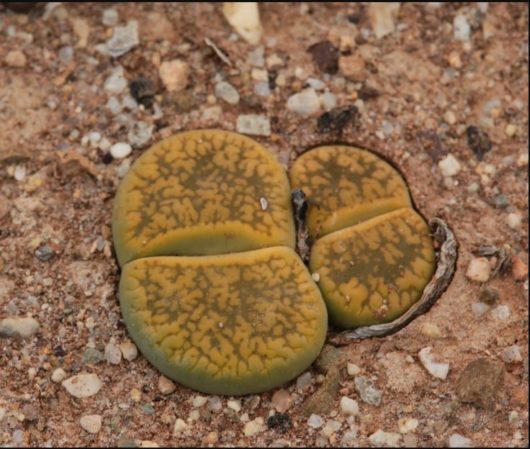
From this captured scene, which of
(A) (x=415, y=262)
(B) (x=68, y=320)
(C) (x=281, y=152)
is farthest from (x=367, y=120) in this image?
(B) (x=68, y=320)

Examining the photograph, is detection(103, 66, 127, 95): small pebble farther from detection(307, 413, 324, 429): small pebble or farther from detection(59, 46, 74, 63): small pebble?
detection(307, 413, 324, 429): small pebble

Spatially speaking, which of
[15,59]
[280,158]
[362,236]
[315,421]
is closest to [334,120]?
[280,158]

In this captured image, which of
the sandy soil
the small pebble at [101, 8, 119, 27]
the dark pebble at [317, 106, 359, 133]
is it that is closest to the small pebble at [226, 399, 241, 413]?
the sandy soil

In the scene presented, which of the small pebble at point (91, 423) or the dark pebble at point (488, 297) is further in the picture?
the dark pebble at point (488, 297)

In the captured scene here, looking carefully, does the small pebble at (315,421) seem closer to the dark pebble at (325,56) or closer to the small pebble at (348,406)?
the small pebble at (348,406)

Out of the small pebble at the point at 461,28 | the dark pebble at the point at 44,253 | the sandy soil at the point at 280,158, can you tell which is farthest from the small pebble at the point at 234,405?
the small pebble at the point at 461,28

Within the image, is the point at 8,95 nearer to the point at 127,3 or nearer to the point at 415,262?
the point at 127,3
